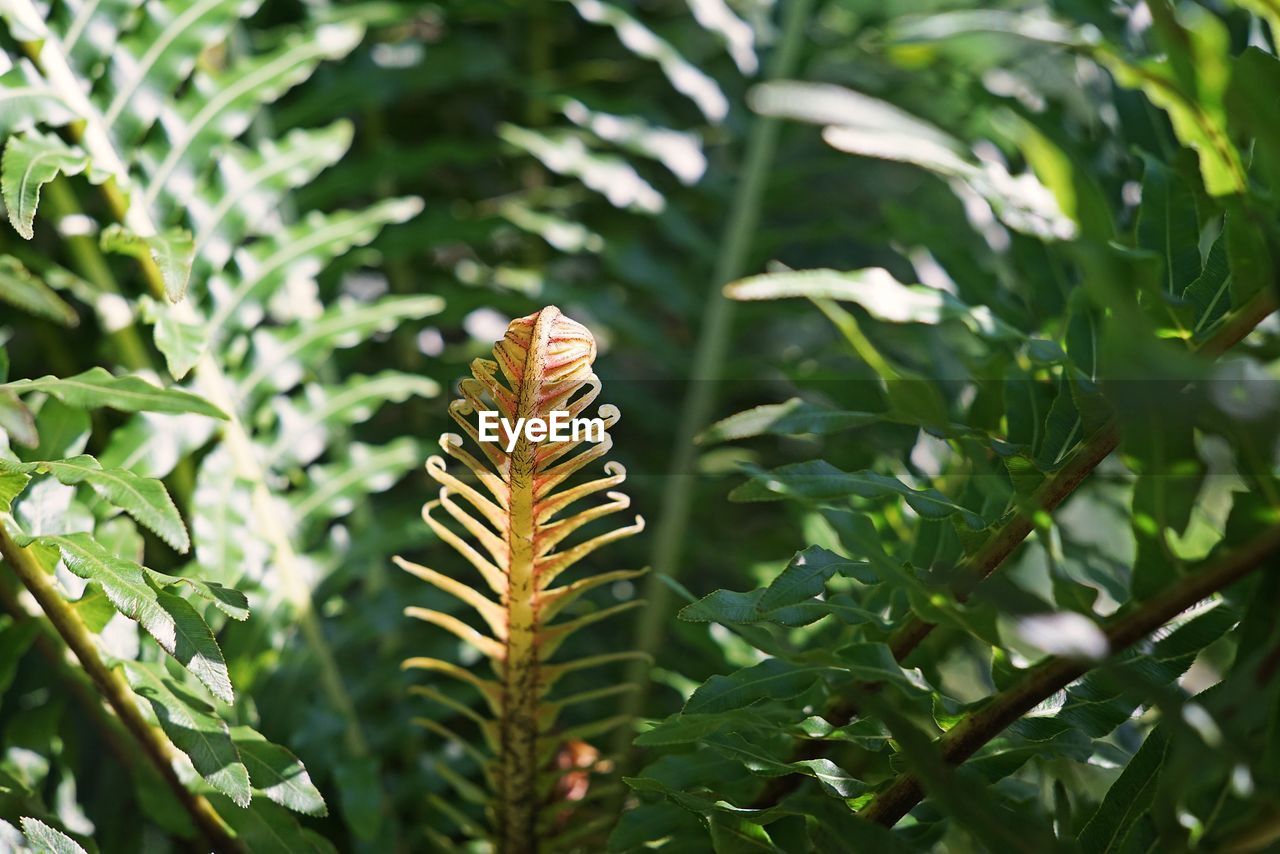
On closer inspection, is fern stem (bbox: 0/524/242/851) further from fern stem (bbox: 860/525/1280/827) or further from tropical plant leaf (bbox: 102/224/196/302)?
fern stem (bbox: 860/525/1280/827)

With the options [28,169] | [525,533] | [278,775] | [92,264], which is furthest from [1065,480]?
[92,264]

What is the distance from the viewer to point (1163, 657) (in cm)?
39

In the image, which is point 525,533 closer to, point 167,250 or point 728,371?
point 167,250

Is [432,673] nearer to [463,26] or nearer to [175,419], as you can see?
[175,419]

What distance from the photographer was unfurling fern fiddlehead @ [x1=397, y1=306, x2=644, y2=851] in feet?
1.29

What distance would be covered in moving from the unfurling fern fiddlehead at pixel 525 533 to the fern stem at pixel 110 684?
11 centimetres

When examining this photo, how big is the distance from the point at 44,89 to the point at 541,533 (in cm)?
34

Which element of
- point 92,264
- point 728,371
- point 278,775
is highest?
point 92,264

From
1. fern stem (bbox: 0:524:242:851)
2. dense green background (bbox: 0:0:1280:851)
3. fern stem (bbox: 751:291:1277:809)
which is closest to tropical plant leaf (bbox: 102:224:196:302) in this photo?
dense green background (bbox: 0:0:1280:851)

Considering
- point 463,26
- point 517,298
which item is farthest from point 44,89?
point 463,26

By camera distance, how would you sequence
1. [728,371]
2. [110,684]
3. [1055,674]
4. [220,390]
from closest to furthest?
1. [1055,674]
2. [110,684]
3. [220,390]
4. [728,371]

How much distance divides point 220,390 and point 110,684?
0.65ft

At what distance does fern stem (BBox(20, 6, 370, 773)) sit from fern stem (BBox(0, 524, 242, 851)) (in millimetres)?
123

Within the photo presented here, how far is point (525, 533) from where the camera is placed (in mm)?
438
